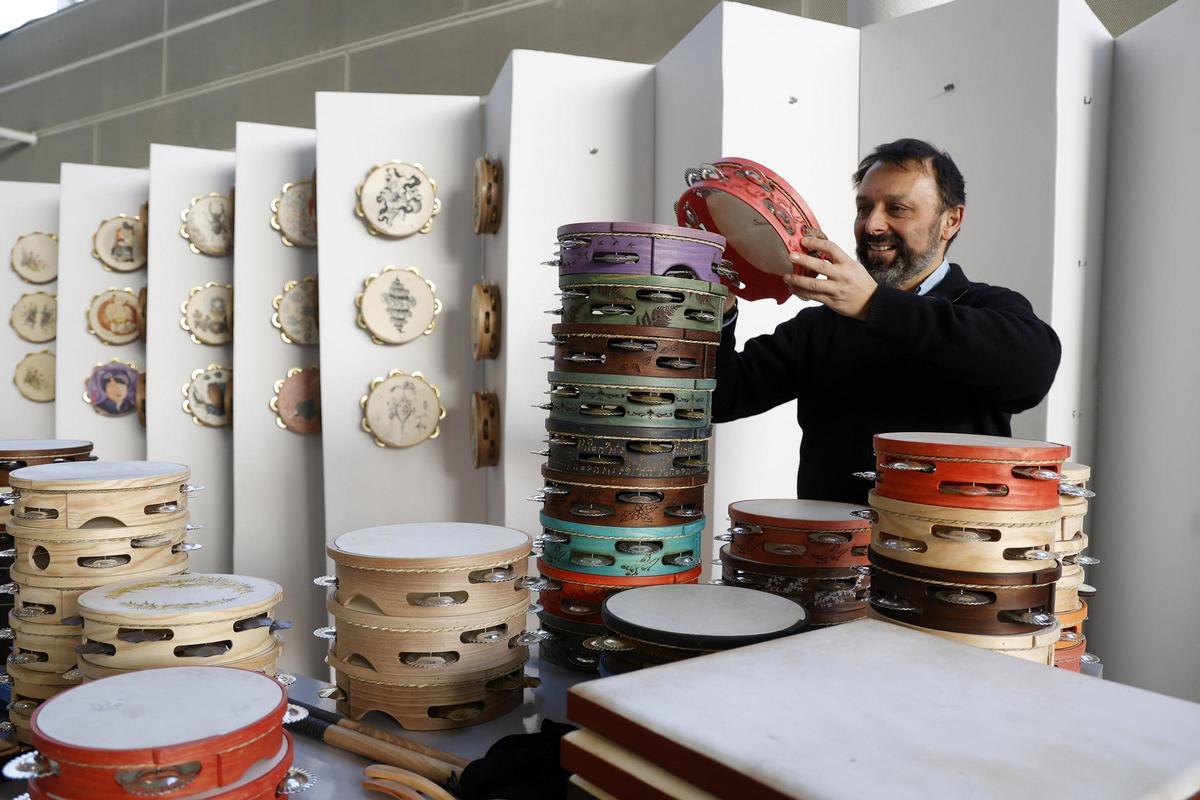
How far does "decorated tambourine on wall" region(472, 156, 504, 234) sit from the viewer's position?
151 inches

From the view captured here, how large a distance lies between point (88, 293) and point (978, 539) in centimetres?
566

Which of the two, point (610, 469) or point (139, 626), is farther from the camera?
point (610, 469)

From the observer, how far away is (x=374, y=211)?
4.27m

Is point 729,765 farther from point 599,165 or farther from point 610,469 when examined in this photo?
point 599,165

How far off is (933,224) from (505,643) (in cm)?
152

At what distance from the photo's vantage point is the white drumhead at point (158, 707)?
111cm

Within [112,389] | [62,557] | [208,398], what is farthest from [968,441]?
[112,389]

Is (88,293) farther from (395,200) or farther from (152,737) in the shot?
(152,737)

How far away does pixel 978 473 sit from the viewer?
1441 millimetres

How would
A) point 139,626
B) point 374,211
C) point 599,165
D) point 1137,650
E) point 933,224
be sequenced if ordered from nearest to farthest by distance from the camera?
point 139,626
point 933,224
point 1137,650
point 599,165
point 374,211

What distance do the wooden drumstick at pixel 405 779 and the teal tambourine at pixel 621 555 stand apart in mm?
626

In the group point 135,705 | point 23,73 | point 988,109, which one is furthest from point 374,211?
point 23,73

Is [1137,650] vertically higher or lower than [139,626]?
lower

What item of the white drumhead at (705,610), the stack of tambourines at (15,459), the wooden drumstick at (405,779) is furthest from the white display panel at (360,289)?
the wooden drumstick at (405,779)
